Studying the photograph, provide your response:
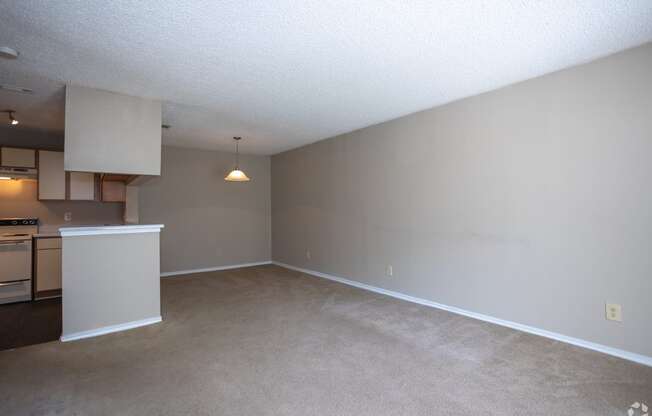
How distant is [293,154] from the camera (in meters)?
6.70

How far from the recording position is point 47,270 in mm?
4625

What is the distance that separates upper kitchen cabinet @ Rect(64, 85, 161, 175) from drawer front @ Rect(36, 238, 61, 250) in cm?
209

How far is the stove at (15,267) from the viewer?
4383 millimetres

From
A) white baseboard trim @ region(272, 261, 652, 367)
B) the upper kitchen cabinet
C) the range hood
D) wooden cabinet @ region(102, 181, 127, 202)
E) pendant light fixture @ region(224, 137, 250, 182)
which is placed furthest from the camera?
wooden cabinet @ region(102, 181, 127, 202)


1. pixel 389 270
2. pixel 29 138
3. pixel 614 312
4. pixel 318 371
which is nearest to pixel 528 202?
pixel 614 312

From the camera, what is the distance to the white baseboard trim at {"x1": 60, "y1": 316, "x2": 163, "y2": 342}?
10.2ft

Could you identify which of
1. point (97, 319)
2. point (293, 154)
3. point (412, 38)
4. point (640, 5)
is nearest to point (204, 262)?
point (293, 154)

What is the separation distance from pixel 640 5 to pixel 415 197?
2.65m

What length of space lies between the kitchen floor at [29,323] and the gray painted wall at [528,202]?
3890 mm

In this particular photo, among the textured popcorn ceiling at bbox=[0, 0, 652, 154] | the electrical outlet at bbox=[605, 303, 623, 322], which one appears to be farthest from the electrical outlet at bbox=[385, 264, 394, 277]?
the electrical outlet at bbox=[605, 303, 623, 322]

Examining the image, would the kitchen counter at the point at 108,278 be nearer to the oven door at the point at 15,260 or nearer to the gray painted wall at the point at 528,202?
the oven door at the point at 15,260

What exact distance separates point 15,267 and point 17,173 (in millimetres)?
1326

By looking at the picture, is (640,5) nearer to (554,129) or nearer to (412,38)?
(554,129)

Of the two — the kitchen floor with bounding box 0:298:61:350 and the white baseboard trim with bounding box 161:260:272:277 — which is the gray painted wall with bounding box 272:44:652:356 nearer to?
the white baseboard trim with bounding box 161:260:272:277
